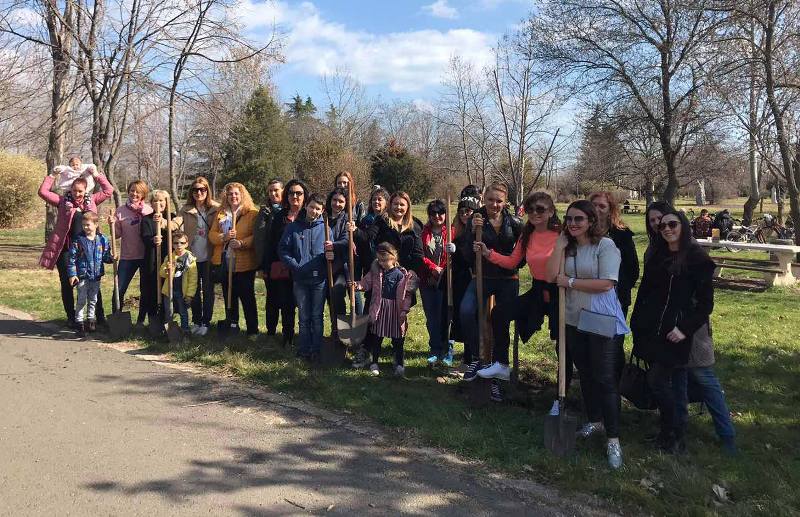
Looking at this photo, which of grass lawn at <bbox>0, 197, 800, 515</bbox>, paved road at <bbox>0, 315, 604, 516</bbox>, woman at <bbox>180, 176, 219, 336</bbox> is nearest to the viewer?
paved road at <bbox>0, 315, 604, 516</bbox>

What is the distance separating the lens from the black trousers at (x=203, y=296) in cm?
707

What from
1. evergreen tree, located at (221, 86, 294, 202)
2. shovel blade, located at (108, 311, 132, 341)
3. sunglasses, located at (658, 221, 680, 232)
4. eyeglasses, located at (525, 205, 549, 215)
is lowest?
shovel blade, located at (108, 311, 132, 341)

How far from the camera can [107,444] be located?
411 cm

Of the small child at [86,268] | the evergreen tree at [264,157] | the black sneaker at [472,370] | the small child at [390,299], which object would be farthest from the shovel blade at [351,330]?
the evergreen tree at [264,157]

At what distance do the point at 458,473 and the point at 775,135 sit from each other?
14.9 m

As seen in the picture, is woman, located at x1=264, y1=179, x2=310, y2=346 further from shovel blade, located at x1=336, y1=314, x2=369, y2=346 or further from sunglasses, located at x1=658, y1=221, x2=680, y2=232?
sunglasses, located at x1=658, y1=221, x2=680, y2=232

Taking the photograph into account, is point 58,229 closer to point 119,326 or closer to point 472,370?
point 119,326

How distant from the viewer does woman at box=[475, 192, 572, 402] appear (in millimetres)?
4797

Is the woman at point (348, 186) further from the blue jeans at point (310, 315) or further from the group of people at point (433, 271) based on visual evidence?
the blue jeans at point (310, 315)

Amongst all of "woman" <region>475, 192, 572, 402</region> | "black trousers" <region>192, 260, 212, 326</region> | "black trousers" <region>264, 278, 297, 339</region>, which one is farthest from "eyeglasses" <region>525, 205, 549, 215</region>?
"black trousers" <region>192, 260, 212, 326</region>

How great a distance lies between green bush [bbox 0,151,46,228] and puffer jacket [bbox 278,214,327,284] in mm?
23454

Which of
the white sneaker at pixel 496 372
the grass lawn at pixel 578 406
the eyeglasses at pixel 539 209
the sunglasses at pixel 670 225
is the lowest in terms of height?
the grass lawn at pixel 578 406

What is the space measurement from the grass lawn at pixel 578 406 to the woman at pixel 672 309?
347 millimetres

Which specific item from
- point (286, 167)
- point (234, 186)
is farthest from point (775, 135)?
point (286, 167)
